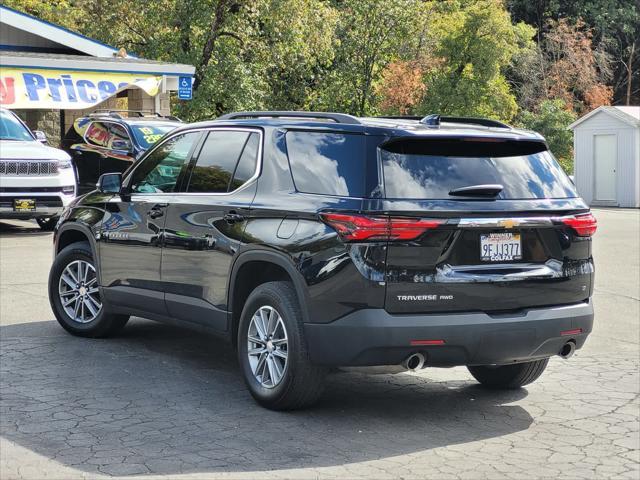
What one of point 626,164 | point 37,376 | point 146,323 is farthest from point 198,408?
point 626,164

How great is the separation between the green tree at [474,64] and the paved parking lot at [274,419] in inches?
1200

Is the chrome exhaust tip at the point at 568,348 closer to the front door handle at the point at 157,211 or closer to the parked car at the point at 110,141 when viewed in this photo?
the front door handle at the point at 157,211

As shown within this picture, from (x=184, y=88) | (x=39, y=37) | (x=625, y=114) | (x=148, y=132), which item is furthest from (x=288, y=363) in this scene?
(x=625, y=114)

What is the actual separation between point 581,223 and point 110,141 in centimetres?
1561

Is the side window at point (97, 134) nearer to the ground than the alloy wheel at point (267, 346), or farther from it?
Answer: farther from it

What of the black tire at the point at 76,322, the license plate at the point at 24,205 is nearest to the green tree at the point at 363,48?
the license plate at the point at 24,205

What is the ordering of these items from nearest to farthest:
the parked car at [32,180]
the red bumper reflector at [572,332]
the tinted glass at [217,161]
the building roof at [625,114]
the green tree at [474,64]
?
the red bumper reflector at [572,332] → the tinted glass at [217,161] → the parked car at [32,180] → the building roof at [625,114] → the green tree at [474,64]

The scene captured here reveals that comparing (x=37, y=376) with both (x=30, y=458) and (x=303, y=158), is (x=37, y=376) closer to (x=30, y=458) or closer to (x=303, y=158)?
(x=30, y=458)

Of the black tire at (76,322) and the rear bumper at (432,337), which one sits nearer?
the rear bumper at (432,337)

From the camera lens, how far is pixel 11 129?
738 inches

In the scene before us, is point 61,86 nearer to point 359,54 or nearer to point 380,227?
point 359,54

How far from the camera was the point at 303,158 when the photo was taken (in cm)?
667

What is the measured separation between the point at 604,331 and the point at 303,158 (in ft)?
15.4

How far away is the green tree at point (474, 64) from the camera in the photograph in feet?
126
